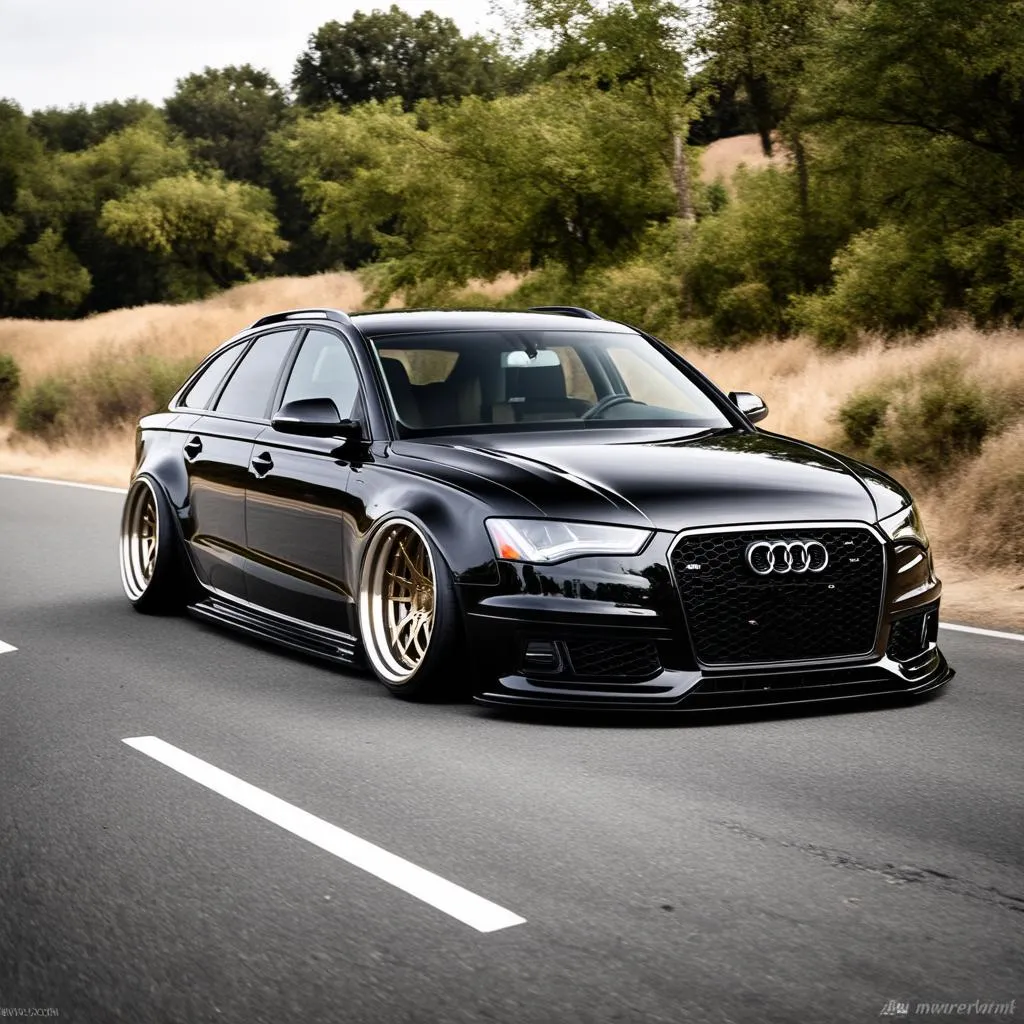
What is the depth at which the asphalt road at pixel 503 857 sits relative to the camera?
12.1 feet

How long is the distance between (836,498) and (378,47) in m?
84.5

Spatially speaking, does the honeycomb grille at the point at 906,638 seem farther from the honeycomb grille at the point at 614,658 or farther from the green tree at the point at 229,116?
the green tree at the point at 229,116

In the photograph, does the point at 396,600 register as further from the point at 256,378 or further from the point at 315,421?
the point at 256,378

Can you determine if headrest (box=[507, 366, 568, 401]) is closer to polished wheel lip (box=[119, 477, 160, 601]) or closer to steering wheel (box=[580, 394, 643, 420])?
steering wheel (box=[580, 394, 643, 420])

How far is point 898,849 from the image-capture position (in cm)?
477

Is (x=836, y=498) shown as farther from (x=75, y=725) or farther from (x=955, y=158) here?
(x=955, y=158)

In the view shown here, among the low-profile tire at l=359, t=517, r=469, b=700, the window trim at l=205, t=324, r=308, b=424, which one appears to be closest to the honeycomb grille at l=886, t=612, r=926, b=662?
the low-profile tire at l=359, t=517, r=469, b=700

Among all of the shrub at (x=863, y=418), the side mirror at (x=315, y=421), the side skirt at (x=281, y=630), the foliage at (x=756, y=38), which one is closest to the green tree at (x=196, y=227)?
the foliage at (x=756, y=38)

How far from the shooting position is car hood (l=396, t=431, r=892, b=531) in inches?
248

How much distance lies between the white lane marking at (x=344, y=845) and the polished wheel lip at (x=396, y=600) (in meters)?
1.08

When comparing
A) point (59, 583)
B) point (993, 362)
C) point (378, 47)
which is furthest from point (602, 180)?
point (378, 47)

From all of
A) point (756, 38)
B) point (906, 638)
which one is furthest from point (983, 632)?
point (756, 38)

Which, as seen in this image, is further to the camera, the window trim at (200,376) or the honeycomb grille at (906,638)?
the window trim at (200,376)

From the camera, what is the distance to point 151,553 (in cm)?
950
